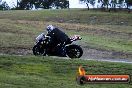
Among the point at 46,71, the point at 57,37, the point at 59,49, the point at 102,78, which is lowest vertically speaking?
the point at 59,49

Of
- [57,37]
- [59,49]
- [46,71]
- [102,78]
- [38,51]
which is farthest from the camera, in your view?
[38,51]

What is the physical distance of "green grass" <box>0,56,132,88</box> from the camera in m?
13.2

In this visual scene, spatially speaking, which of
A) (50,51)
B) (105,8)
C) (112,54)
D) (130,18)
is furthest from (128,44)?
(105,8)

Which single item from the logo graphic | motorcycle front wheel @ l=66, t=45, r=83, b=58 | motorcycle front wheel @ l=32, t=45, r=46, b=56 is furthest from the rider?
the logo graphic

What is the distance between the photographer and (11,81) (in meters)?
13.3

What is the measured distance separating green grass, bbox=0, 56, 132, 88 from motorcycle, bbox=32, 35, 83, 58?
3072mm

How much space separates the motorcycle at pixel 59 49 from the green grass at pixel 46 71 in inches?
121

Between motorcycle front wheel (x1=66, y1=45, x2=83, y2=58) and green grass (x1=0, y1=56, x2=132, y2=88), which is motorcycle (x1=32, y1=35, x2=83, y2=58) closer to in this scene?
motorcycle front wheel (x1=66, y1=45, x2=83, y2=58)

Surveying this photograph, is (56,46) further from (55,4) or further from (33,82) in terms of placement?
(55,4)

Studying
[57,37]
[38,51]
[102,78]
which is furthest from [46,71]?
[102,78]

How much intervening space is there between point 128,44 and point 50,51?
14886 mm

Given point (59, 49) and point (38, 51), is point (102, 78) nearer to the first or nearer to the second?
point (59, 49)

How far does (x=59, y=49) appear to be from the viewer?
21125 millimetres

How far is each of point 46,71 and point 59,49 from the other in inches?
214
